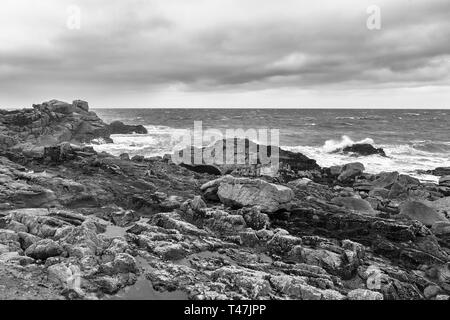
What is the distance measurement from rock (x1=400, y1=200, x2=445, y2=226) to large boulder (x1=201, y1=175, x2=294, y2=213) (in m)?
5.76

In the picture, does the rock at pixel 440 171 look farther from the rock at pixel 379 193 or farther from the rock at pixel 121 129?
the rock at pixel 121 129

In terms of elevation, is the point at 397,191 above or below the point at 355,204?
below

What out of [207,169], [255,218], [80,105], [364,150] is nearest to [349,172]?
[207,169]

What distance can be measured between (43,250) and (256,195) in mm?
9436

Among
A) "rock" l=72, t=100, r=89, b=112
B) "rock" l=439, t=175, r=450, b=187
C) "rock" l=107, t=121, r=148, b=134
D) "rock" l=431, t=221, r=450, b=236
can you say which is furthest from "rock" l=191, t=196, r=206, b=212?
"rock" l=107, t=121, r=148, b=134

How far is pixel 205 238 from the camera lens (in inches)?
572

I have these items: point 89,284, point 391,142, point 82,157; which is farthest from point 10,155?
point 391,142

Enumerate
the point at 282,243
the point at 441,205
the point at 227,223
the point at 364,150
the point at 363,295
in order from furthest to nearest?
the point at 364,150, the point at 441,205, the point at 227,223, the point at 282,243, the point at 363,295

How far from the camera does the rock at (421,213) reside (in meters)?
17.9

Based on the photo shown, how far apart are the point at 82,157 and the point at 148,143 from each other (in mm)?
24401

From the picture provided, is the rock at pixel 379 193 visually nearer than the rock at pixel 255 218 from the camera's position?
No

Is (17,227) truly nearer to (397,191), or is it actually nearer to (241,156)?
(241,156)

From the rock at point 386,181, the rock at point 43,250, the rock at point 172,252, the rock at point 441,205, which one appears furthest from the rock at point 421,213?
the rock at point 43,250

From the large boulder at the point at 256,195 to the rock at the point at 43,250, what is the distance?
333 inches
